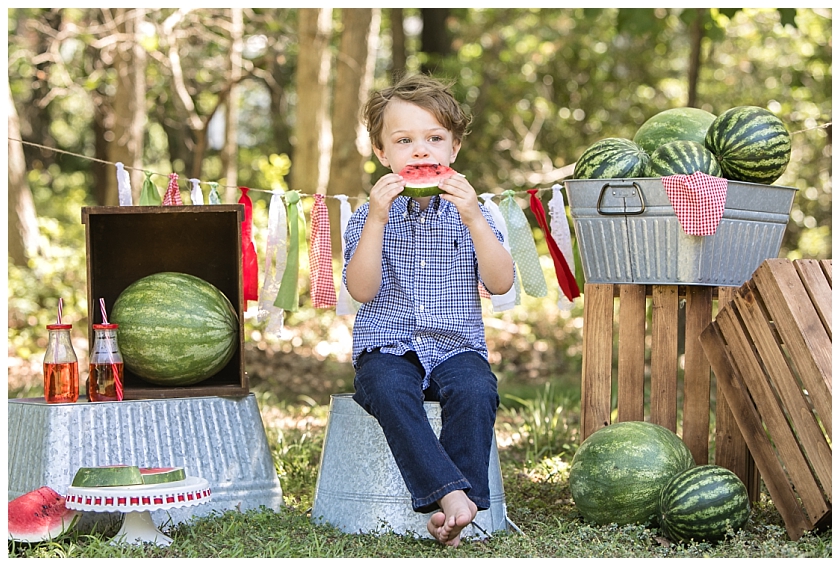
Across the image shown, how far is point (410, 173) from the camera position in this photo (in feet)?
11.2

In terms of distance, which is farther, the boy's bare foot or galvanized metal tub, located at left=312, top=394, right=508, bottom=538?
galvanized metal tub, located at left=312, top=394, right=508, bottom=538

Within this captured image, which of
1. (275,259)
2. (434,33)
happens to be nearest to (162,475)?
(275,259)

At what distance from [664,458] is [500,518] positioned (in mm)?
654

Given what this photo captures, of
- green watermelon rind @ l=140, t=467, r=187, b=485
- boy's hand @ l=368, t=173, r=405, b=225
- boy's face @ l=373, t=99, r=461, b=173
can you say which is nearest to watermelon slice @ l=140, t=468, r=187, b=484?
green watermelon rind @ l=140, t=467, r=187, b=485

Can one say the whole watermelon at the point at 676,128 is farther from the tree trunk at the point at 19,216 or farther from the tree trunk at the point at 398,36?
the tree trunk at the point at 398,36

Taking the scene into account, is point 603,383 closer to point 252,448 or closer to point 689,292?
point 689,292

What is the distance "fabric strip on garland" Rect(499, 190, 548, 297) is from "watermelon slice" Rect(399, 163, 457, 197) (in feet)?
3.42

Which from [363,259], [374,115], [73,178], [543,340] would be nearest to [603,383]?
[363,259]

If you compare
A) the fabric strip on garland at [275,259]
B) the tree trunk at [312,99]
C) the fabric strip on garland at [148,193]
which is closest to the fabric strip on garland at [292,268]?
the fabric strip on garland at [275,259]

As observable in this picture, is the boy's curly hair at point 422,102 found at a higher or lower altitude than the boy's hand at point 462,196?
higher

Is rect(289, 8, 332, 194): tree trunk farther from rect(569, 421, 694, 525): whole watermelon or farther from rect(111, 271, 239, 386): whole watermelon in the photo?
rect(569, 421, 694, 525): whole watermelon

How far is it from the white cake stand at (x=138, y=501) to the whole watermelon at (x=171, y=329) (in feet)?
2.21

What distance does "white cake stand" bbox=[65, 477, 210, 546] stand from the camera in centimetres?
301

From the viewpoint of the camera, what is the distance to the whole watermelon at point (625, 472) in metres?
3.39
